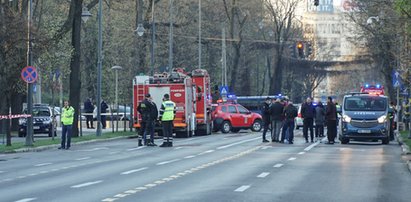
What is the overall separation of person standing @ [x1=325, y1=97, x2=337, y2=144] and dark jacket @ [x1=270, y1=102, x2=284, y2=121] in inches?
75.5

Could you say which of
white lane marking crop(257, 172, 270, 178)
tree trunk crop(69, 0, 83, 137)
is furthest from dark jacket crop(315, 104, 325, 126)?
white lane marking crop(257, 172, 270, 178)

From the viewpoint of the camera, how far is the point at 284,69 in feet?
294

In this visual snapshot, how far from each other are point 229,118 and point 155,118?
18563 millimetres

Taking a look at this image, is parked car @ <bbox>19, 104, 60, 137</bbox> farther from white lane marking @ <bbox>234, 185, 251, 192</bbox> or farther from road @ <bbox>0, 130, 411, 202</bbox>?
white lane marking @ <bbox>234, 185, 251, 192</bbox>

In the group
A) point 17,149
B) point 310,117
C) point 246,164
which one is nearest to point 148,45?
point 310,117

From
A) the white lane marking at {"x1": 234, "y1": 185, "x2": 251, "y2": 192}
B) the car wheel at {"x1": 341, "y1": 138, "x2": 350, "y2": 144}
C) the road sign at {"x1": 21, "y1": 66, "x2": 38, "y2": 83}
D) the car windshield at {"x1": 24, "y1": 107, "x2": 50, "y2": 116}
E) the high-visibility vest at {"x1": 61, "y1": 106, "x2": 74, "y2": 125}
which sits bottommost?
the white lane marking at {"x1": 234, "y1": 185, "x2": 251, "y2": 192}

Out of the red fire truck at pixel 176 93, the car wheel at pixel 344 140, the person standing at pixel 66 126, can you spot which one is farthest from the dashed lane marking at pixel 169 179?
the red fire truck at pixel 176 93

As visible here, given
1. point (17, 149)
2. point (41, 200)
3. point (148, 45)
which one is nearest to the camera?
point (41, 200)

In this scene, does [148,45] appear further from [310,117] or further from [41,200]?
[41,200]

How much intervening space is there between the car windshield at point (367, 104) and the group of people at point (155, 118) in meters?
7.38

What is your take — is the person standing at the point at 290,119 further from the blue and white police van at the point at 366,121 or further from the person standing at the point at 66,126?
the person standing at the point at 66,126

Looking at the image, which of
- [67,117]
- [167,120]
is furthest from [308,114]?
[67,117]

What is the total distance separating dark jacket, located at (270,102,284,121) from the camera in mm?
34906

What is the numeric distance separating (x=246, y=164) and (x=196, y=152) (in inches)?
242
